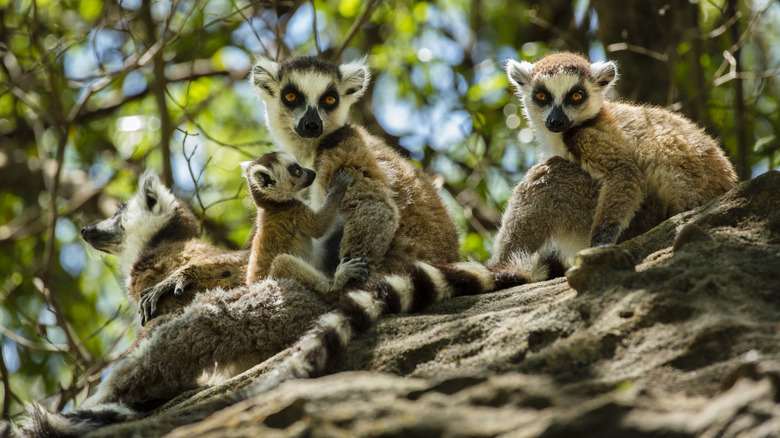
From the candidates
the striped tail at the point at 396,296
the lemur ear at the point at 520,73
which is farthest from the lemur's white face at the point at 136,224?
the lemur ear at the point at 520,73

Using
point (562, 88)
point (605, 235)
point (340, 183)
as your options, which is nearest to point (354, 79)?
point (340, 183)

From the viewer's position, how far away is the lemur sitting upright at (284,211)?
517 centimetres

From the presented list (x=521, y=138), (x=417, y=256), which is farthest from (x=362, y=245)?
(x=521, y=138)

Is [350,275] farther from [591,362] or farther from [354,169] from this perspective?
[591,362]

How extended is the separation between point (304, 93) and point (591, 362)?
3813mm

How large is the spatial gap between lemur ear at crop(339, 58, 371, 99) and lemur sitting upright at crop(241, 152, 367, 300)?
107cm

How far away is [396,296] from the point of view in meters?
4.12

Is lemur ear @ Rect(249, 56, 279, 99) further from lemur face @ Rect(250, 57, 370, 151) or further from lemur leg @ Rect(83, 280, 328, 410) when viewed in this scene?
lemur leg @ Rect(83, 280, 328, 410)

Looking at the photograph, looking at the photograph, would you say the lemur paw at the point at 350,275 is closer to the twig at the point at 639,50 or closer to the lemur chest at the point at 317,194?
the lemur chest at the point at 317,194

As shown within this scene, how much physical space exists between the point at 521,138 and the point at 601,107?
2.76 meters

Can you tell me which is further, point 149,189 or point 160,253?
point 149,189

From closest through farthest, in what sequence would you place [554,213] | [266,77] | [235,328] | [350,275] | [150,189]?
[235,328] → [350,275] → [554,213] → [266,77] → [150,189]

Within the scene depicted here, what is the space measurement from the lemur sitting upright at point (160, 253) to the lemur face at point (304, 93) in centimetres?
112

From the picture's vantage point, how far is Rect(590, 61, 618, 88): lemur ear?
225 inches
